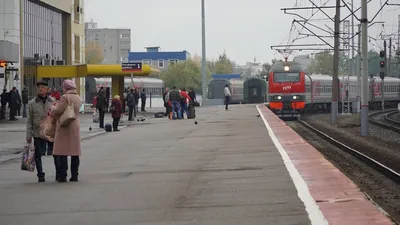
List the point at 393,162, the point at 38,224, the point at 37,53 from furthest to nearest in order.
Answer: the point at 37,53, the point at 393,162, the point at 38,224

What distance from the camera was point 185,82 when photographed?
104 m

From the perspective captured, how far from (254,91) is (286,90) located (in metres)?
28.9

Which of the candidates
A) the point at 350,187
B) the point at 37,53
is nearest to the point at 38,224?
the point at 350,187

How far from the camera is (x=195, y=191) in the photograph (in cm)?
1056

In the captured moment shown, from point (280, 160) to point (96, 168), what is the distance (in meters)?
3.73

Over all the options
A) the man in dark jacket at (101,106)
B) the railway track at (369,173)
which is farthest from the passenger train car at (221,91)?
the railway track at (369,173)

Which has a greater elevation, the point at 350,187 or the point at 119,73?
the point at 119,73

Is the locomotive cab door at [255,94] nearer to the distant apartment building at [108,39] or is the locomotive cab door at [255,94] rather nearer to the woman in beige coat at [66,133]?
the woman in beige coat at [66,133]

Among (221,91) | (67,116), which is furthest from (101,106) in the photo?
(221,91)

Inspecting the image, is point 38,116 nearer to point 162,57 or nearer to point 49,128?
point 49,128

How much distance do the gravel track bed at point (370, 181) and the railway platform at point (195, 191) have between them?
770mm

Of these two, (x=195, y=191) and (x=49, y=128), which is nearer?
(x=195, y=191)

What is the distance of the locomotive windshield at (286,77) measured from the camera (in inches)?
1797

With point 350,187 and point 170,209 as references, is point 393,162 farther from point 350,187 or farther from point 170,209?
point 170,209
